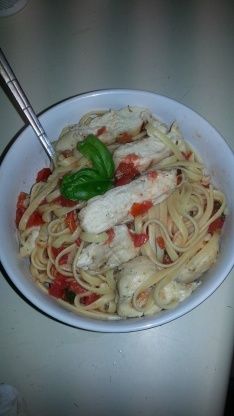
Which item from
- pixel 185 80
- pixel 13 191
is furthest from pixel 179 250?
pixel 185 80

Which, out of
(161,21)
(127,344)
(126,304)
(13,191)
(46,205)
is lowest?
(127,344)

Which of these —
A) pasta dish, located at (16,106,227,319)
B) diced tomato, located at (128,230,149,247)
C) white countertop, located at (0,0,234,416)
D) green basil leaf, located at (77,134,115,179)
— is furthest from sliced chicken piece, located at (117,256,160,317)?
green basil leaf, located at (77,134,115,179)

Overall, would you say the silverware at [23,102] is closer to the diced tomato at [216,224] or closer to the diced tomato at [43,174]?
the diced tomato at [43,174]

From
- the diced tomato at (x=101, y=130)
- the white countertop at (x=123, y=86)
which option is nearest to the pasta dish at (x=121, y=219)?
the diced tomato at (x=101, y=130)

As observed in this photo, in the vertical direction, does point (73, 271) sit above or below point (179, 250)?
above

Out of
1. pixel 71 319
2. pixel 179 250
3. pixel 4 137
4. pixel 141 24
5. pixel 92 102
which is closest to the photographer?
pixel 71 319

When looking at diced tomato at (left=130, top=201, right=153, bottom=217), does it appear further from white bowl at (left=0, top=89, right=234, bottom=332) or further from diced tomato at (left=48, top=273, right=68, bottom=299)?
diced tomato at (left=48, top=273, right=68, bottom=299)

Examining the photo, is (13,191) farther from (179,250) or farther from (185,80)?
(185,80)

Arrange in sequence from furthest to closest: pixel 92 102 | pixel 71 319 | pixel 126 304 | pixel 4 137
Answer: pixel 4 137, pixel 92 102, pixel 126 304, pixel 71 319
